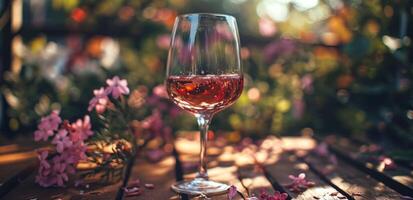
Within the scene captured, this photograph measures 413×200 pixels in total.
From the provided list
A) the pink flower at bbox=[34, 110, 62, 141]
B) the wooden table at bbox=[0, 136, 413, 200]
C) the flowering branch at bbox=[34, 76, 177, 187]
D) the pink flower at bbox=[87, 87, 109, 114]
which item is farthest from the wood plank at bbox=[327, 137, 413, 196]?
the pink flower at bbox=[34, 110, 62, 141]

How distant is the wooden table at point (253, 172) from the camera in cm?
153

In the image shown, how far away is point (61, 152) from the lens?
5.53ft

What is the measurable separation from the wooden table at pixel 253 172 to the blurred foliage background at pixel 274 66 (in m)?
0.33

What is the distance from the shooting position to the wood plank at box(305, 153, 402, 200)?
4.94ft

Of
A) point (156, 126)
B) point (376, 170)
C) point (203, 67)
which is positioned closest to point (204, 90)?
point (203, 67)

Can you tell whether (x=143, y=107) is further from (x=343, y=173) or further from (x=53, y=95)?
(x=343, y=173)

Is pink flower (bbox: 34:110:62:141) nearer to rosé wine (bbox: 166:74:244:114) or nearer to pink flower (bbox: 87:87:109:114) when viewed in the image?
pink flower (bbox: 87:87:109:114)

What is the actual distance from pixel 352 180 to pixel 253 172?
0.34 meters

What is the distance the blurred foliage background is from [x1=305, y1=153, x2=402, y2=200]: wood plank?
546 mm

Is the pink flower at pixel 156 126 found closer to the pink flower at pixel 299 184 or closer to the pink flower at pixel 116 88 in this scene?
the pink flower at pixel 116 88

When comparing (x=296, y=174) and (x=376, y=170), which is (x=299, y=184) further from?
(x=376, y=170)

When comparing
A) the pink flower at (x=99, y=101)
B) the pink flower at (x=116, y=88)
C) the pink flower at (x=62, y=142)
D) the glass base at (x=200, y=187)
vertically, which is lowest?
the glass base at (x=200, y=187)

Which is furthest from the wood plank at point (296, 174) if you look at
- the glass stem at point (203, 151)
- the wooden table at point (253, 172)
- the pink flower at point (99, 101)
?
the pink flower at point (99, 101)

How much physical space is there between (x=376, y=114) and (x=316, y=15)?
1229 mm
